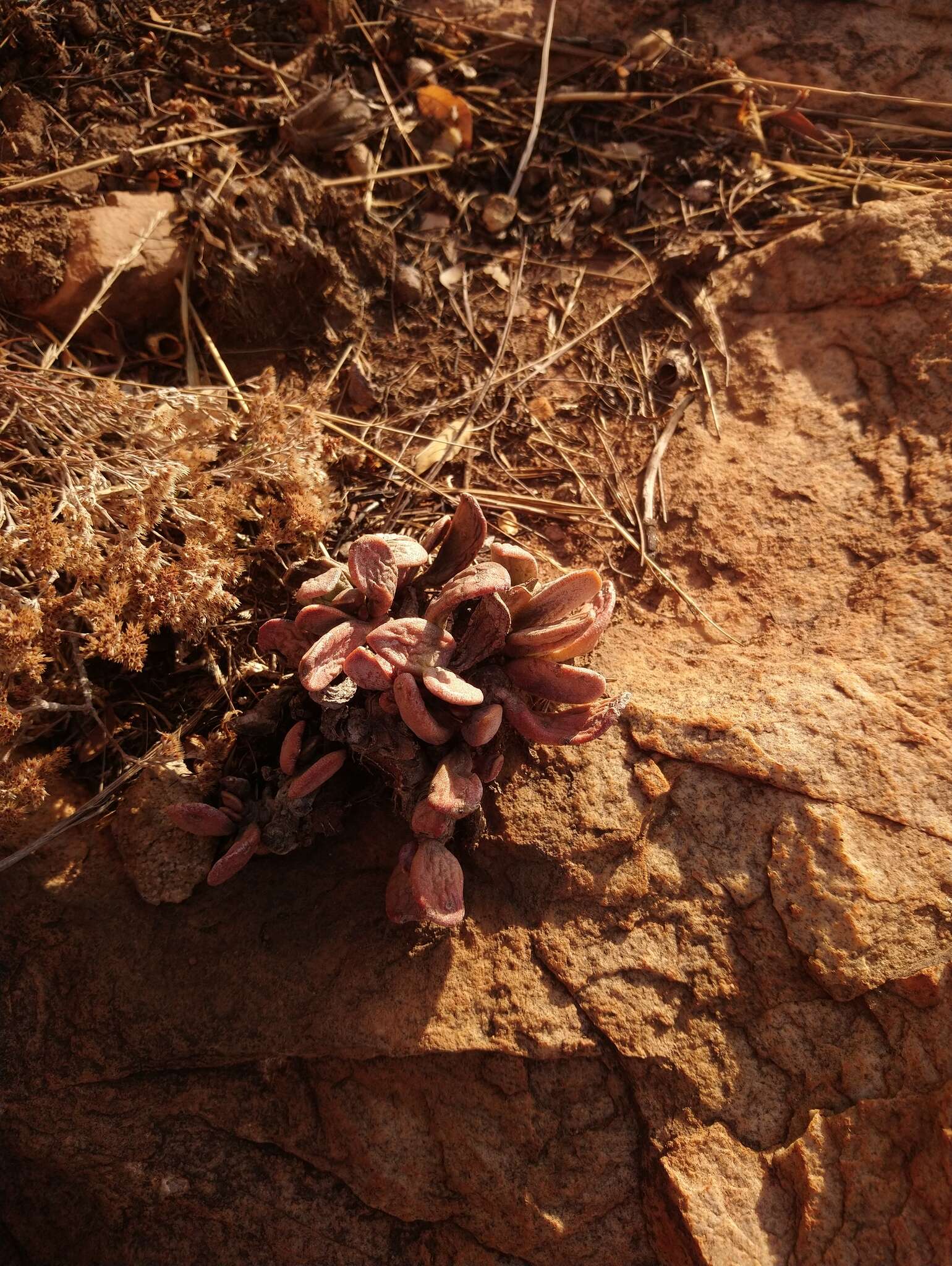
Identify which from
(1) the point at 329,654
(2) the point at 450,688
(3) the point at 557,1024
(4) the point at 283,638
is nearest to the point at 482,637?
(2) the point at 450,688

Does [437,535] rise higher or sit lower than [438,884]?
higher

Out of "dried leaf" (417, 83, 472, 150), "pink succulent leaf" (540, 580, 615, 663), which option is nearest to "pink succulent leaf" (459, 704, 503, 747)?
"pink succulent leaf" (540, 580, 615, 663)

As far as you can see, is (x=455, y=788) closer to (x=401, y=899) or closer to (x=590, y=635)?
(x=401, y=899)

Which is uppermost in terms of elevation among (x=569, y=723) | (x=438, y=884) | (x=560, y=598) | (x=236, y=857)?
(x=560, y=598)

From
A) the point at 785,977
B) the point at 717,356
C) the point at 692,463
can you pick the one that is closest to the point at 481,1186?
the point at 785,977

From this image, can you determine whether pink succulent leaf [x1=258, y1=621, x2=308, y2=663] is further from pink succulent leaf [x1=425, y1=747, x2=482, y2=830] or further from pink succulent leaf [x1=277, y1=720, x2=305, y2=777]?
pink succulent leaf [x1=425, y1=747, x2=482, y2=830]

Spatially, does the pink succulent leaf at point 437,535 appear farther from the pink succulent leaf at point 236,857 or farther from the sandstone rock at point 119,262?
the sandstone rock at point 119,262

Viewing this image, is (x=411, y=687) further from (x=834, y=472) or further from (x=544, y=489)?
(x=834, y=472)

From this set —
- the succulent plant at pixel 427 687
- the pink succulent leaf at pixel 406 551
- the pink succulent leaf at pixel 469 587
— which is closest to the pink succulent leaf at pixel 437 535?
the succulent plant at pixel 427 687
